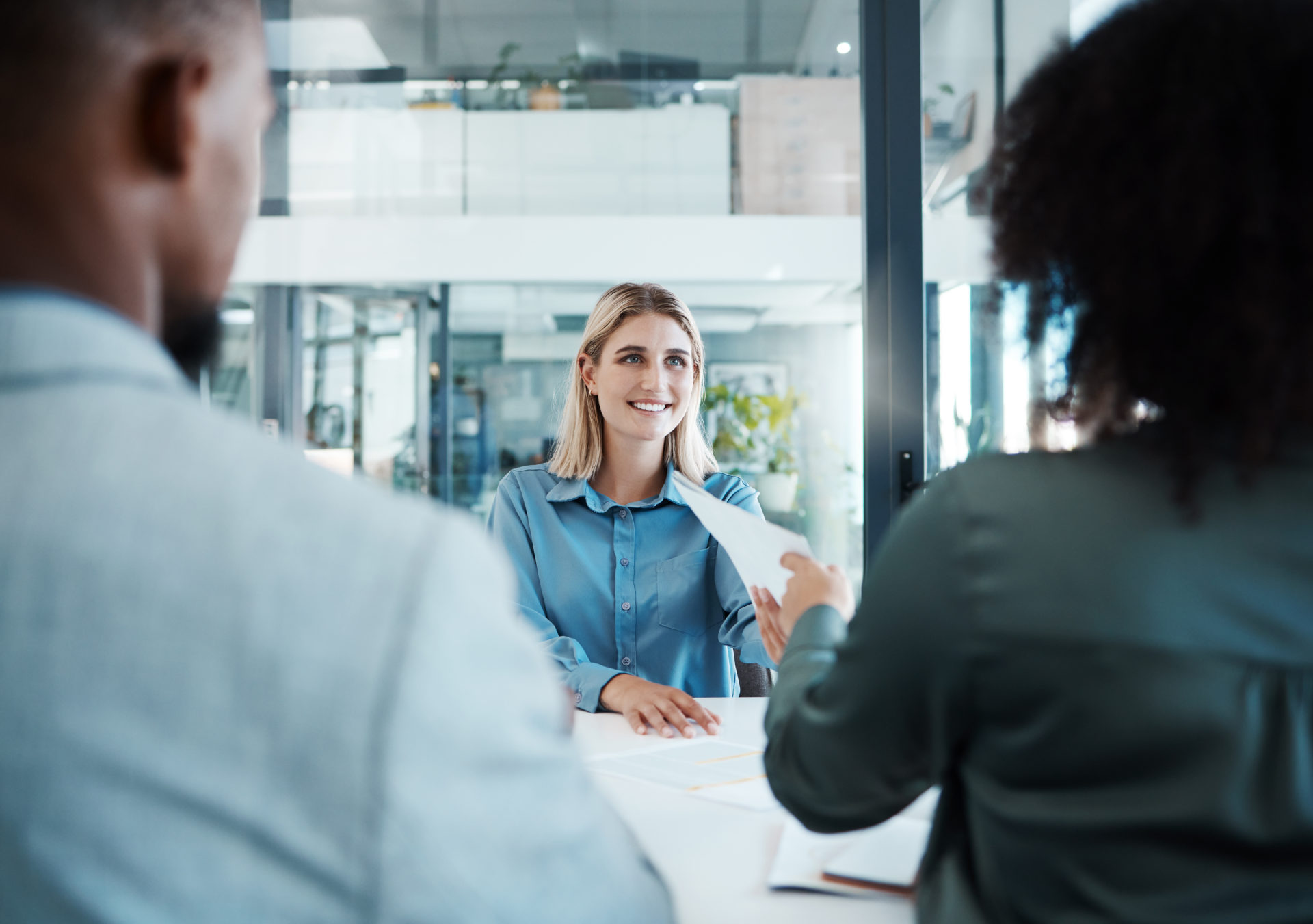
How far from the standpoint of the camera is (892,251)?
2.29 m

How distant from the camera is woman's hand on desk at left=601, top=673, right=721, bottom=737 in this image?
57.9 inches

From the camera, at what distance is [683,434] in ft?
7.10

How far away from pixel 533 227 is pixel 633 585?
6.66 feet

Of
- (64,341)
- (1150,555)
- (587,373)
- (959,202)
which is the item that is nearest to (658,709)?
(587,373)

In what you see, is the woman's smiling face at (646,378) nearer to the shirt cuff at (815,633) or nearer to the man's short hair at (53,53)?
the shirt cuff at (815,633)

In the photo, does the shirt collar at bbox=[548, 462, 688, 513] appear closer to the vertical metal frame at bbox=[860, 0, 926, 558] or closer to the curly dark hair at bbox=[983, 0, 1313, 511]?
the vertical metal frame at bbox=[860, 0, 926, 558]

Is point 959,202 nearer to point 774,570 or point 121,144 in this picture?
point 774,570

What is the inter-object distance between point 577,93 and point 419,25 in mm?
631

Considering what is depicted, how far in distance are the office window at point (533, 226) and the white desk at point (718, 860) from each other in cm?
206

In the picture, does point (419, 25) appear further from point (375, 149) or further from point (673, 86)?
point (673, 86)

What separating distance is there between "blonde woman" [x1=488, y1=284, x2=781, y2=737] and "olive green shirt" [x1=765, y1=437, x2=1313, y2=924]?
47.1 inches

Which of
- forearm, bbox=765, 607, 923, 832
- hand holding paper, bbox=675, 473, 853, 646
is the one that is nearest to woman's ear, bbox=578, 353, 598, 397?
hand holding paper, bbox=675, 473, 853, 646

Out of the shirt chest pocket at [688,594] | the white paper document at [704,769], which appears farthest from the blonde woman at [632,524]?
the white paper document at [704,769]

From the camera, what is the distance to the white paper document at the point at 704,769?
1150mm
